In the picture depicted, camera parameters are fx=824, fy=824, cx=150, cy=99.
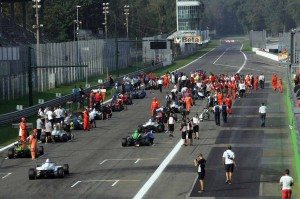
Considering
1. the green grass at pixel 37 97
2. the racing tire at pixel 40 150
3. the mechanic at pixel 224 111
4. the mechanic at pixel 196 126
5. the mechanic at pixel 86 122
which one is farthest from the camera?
the green grass at pixel 37 97

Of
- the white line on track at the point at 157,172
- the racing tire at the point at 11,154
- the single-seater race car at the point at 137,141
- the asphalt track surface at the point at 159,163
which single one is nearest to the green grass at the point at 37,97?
the asphalt track surface at the point at 159,163

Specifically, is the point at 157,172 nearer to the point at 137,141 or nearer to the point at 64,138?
the point at 137,141

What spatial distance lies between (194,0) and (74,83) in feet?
380

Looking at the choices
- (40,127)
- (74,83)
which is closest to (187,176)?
(40,127)

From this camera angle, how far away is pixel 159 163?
109 feet

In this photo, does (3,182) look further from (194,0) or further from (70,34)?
(194,0)

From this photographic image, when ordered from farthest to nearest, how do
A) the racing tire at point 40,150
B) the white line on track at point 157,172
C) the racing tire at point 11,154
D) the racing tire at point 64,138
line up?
the racing tire at point 64,138 → the racing tire at point 40,150 → the racing tire at point 11,154 → the white line on track at point 157,172

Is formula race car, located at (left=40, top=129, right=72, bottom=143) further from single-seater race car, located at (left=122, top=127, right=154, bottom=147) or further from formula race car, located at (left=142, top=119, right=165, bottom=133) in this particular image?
formula race car, located at (left=142, top=119, right=165, bottom=133)

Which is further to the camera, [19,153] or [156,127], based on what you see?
[156,127]

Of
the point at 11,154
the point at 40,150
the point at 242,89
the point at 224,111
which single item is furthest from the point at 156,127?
the point at 242,89

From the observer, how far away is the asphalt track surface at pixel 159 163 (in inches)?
→ 1071

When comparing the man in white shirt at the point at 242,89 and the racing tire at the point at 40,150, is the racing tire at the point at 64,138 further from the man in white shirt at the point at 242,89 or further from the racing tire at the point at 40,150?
the man in white shirt at the point at 242,89

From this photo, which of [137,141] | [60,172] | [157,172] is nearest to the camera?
[60,172]

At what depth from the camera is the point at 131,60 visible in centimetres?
11644
